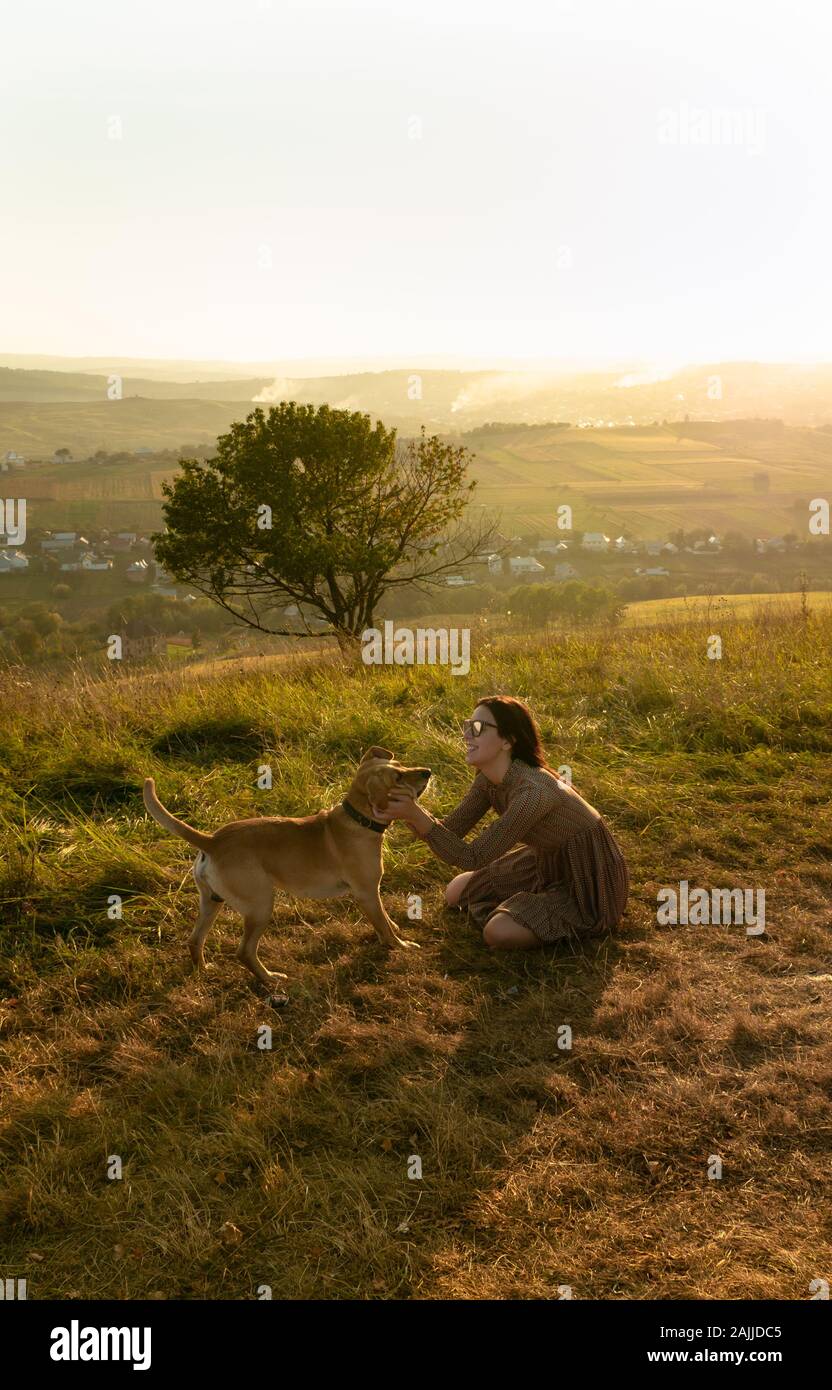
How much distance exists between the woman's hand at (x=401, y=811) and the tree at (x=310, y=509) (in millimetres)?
10341

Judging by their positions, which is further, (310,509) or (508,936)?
(310,509)

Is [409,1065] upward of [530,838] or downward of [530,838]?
downward

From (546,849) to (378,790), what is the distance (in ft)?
3.71

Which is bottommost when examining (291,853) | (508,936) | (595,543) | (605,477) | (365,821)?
(508,936)

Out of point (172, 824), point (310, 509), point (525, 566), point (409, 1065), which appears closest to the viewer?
point (409, 1065)

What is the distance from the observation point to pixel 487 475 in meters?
61.5

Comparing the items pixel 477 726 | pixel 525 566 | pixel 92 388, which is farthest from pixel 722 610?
pixel 92 388

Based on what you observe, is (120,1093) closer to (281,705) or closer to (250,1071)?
(250,1071)

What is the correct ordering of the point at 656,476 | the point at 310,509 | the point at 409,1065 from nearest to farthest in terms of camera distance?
1. the point at 409,1065
2. the point at 310,509
3. the point at 656,476

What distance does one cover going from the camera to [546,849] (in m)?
5.14

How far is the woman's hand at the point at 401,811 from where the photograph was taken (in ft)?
14.8

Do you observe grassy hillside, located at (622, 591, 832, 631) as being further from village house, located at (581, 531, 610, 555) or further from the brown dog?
village house, located at (581, 531, 610, 555)

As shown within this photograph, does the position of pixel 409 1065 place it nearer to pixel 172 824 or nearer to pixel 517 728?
pixel 172 824

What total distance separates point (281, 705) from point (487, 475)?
180ft
